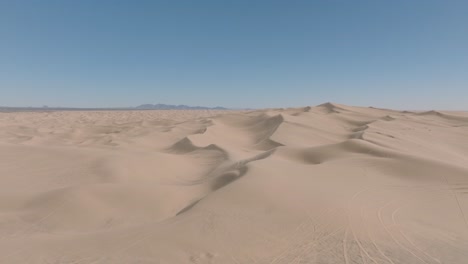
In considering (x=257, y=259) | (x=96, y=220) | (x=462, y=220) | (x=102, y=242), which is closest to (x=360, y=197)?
(x=462, y=220)

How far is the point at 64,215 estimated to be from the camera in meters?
4.70

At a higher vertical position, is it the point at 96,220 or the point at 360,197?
the point at 360,197

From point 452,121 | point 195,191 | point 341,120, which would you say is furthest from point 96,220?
point 452,121

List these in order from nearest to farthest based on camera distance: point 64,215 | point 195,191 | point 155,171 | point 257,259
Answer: point 257,259 → point 64,215 → point 195,191 → point 155,171

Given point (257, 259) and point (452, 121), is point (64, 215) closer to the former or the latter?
point (257, 259)

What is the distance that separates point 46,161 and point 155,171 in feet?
11.2

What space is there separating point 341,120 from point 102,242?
1648 cm

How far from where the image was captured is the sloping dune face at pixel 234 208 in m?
3.29

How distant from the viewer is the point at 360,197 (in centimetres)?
510

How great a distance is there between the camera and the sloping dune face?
3.29m

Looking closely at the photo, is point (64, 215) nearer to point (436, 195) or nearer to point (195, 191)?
point (195, 191)

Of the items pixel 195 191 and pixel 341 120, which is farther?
pixel 341 120

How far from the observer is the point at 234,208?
14.5ft

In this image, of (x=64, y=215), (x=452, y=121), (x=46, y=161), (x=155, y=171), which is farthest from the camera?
(x=452, y=121)
